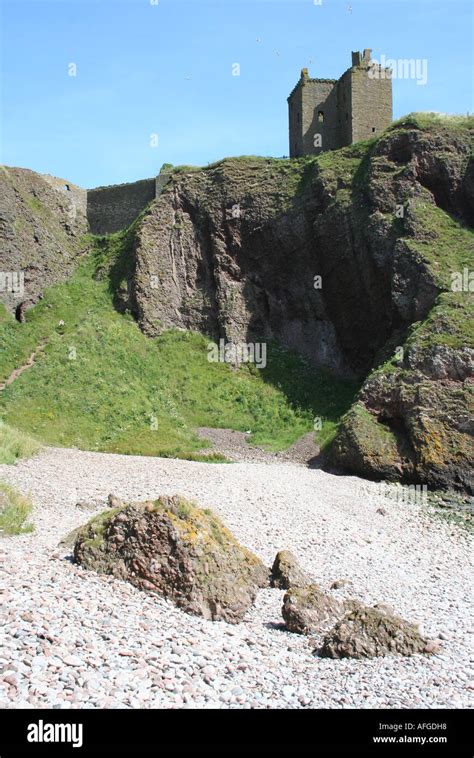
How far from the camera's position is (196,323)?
39.5 meters

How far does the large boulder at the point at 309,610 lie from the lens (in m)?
10.5

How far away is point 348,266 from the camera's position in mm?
37031

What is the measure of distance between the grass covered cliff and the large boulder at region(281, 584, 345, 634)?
1337 cm

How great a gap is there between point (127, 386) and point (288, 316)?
37.9ft

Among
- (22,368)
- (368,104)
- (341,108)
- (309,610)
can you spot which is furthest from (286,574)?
(341,108)

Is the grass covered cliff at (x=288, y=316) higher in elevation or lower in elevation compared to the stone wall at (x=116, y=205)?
lower

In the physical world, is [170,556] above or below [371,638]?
above

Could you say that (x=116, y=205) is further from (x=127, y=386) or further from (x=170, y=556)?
(x=170, y=556)

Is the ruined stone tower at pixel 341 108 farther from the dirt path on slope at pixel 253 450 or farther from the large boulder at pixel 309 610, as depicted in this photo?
the large boulder at pixel 309 610

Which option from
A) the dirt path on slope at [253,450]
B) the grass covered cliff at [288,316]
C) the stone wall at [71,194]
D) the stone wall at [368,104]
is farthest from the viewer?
the stone wall at [71,194]

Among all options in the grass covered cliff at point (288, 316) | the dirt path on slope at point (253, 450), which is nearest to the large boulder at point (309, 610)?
the grass covered cliff at point (288, 316)

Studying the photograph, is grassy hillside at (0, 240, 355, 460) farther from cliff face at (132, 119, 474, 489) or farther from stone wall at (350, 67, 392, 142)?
stone wall at (350, 67, 392, 142)

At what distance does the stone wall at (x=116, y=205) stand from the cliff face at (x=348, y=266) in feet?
11.8

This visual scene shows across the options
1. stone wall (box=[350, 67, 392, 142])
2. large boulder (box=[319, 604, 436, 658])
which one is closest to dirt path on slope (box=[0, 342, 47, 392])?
stone wall (box=[350, 67, 392, 142])
